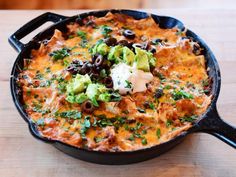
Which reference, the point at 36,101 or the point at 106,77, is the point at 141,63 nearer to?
the point at 106,77

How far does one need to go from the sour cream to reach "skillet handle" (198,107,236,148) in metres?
0.42

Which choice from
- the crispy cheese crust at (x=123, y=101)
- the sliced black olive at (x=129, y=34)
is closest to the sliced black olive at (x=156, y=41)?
the crispy cheese crust at (x=123, y=101)

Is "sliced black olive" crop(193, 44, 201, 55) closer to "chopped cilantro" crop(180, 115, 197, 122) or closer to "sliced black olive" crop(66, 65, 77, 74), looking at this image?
"chopped cilantro" crop(180, 115, 197, 122)

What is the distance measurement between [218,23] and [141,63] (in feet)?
3.87

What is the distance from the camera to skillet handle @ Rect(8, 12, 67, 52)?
2.50 m

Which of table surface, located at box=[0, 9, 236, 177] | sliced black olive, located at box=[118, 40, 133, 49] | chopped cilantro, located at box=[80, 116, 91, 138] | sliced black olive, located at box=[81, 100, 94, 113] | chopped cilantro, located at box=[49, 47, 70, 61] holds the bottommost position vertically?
table surface, located at box=[0, 9, 236, 177]

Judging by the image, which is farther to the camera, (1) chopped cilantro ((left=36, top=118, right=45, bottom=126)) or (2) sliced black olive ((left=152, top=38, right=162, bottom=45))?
(2) sliced black olive ((left=152, top=38, right=162, bottom=45))

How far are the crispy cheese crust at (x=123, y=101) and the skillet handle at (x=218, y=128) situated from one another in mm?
92

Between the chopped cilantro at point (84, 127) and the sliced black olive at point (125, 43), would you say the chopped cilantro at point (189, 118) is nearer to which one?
the chopped cilantro at point (84, 127)

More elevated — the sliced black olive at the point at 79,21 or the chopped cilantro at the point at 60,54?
the sliced black olive at the point at 79,21

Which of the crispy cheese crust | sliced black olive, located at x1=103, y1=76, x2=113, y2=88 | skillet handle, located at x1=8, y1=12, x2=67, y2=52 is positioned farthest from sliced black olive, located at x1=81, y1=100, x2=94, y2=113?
skillet handle, located at x1=8, y1=12, x2=67, y2=52

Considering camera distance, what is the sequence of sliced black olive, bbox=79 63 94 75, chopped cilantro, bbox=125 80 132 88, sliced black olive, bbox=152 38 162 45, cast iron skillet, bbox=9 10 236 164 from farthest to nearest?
sliced black olive, bbox=152 38 162 45
sliced black olive, bbox=79 63 94 75
chopped cilantro, bbox=125 80 132 88
cast iron skillet, bbox=9 10 236 164

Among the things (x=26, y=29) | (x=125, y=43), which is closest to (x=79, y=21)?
(x=26, y=29)

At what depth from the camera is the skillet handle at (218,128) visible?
1.87 meters
